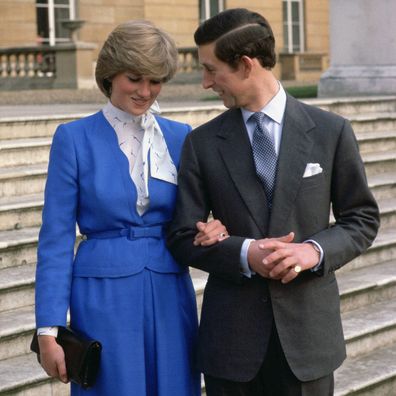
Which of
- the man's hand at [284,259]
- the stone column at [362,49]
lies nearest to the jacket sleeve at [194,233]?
the man's hand at [284,259]

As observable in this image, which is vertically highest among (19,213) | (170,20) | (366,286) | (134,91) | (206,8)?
(206,8)

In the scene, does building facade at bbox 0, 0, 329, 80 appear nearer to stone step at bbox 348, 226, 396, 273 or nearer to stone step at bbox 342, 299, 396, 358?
stone step at bbox 348, 226, 396, 273

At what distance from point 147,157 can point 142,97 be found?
0.18 metres

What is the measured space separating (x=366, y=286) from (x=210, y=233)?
3.64 metres

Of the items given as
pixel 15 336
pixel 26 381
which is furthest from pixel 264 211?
pixel 15 336

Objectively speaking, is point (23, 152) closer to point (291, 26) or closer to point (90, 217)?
point (90, 217)

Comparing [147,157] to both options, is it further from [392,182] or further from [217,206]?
[392,182]

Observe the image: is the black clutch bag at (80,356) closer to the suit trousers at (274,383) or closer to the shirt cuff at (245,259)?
the suit trousers at (274,383)

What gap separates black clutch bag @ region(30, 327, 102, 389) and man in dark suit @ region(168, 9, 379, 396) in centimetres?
31

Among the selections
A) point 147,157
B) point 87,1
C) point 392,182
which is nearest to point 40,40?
point 87,1

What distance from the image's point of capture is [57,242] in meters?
3.29

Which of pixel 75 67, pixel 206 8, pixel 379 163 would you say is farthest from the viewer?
pixel 206 8

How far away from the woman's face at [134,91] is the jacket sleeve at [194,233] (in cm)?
16

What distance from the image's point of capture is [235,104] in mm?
3229
